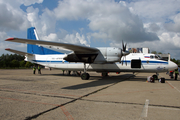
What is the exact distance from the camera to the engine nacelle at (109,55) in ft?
45.4

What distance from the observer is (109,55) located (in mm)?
14047

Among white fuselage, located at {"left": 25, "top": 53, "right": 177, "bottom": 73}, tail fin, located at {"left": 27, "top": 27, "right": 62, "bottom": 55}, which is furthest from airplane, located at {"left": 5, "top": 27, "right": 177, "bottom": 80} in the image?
tail fin, located at {"left": 27, "top": 27, "right": 62, "bottom": 55}

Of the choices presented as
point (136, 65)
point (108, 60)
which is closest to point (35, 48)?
point (108, 60)

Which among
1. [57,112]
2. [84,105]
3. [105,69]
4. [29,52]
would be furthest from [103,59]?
[29,52]

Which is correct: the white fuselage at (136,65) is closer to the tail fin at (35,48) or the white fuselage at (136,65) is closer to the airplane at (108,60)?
the airplane at (108,60)

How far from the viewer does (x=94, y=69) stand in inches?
664

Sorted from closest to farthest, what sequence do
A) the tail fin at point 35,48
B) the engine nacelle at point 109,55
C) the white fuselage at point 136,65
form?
the engine nacelle at point 109,55 → the white fuselage at point 136,65 → the tail fin at point 35,48

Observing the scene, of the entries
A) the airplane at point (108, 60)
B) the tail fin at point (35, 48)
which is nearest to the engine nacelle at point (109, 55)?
the airplane at point (108, 60)

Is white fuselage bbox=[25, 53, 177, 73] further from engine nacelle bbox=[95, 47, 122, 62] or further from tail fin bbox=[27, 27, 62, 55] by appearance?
tail fin bbox=[27, 27, 62, 55]

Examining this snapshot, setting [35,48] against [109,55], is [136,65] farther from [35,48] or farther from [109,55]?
[35,48]

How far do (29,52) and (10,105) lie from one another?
55.6ft

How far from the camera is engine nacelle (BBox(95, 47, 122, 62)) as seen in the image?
13.8 metres

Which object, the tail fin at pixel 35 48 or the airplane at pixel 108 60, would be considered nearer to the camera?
the airplane at pixel 108 60

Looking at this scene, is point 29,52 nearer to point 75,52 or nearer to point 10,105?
point 75,52
